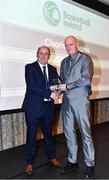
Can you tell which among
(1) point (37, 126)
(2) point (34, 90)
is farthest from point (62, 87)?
(1) point (37, 126)

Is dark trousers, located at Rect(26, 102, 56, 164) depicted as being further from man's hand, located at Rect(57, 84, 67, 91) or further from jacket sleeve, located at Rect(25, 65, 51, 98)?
man's hand, located at Rect(57, 84, 67, 91)

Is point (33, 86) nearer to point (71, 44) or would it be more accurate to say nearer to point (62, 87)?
point (62, 87)

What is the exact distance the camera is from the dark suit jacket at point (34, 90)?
2871mm

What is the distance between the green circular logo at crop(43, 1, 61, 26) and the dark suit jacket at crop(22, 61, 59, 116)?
47.4 inches

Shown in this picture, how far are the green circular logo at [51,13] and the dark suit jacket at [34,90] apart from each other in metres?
1.21

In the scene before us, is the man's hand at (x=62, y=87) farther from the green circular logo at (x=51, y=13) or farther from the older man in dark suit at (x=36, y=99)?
the green circular logo at (x=51, y=13)

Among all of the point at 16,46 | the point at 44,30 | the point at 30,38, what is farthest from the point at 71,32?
the point at 16,46

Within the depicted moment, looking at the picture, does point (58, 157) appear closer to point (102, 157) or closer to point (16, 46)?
point (102, 157)

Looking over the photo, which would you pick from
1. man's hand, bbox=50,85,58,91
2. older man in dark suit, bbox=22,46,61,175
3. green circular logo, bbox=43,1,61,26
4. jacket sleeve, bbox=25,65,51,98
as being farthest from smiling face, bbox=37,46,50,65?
green circular logo, bbox=43,1,61,26

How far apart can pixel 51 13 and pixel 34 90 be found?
153 centimetres

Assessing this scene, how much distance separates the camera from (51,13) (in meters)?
3.95

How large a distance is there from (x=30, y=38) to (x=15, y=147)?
5.21ft

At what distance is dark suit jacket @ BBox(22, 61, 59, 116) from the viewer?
2.87 metres

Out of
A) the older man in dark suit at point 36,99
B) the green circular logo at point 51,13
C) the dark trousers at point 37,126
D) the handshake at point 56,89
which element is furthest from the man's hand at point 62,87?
the green circular logo at point 51,13
